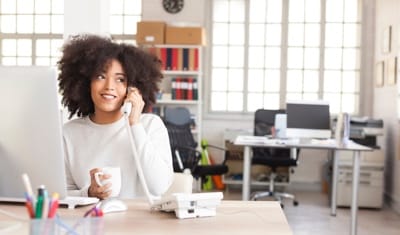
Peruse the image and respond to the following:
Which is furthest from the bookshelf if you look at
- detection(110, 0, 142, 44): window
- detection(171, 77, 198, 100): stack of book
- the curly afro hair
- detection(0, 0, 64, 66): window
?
the curly afro hair

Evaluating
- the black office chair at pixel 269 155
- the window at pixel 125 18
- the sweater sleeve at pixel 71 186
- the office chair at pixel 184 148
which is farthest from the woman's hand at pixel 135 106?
the window at pixel 125 18

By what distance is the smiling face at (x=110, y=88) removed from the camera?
205 cm

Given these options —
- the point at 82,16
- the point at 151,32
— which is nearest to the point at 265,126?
the point at 151,32

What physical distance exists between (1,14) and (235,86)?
3654 millimetres

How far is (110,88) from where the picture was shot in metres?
2.04

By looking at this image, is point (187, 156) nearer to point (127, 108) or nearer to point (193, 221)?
point (127, 108)

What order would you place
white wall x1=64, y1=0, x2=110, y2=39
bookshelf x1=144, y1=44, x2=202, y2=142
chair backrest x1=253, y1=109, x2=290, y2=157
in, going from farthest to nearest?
bookshelf x1=144, y1=44, x2=202, y2=142, chair backrest x1=253, y1=109, x2=290, y2=157, white wall x1=64, y1=0, x2=110, y2=39

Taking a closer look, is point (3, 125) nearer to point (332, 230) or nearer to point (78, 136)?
point (78, 136)

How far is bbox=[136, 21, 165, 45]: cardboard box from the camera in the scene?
6.82m

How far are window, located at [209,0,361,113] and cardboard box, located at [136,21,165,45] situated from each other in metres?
0.87

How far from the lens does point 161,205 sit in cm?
154

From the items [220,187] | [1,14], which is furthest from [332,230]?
[1,14]

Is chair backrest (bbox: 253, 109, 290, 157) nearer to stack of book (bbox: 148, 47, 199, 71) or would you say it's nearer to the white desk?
the white desk

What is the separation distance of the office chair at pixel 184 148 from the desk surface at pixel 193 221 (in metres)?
3.93
